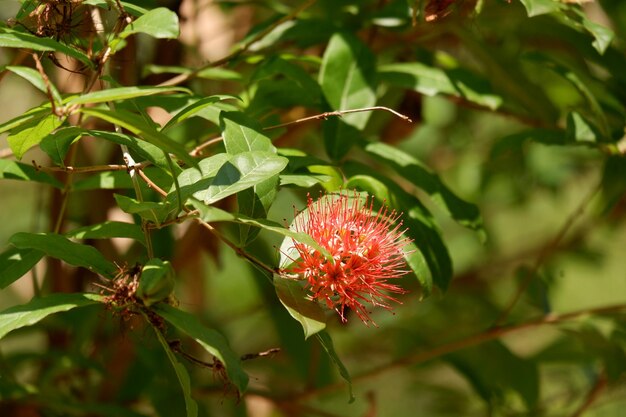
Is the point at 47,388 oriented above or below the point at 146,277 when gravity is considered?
below

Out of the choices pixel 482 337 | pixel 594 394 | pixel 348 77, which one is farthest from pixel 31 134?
pixel 594 394

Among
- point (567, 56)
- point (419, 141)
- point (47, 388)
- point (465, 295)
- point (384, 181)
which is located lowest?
point (465, 295)

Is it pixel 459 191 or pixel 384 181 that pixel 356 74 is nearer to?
pixel 384 181

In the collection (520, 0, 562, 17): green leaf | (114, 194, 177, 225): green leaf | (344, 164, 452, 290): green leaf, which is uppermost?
(520, 0, 562, 17): green leaf

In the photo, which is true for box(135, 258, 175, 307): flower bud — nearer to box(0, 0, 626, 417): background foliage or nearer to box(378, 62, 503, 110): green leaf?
box(0, 0, 626, 417): background foliage

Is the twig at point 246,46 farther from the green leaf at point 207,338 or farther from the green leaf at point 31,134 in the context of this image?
the green leaf at point 207,338

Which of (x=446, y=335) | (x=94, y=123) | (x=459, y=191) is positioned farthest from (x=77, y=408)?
(x=459, y=191)

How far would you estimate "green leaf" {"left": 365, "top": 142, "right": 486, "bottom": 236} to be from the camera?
34.3 inches

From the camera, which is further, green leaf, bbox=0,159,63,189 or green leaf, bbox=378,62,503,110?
green leaf, bbox=378,62,503,110

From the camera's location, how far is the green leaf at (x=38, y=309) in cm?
61

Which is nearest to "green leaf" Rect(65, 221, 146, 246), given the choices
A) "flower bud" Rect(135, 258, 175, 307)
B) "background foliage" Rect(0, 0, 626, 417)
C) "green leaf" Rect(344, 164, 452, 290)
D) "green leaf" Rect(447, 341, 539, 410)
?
"background foliage" Rect(0, 0, 626, 417)

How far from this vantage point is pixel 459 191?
5.57ft

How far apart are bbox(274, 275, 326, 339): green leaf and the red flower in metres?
0.01

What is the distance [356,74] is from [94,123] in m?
0.36
